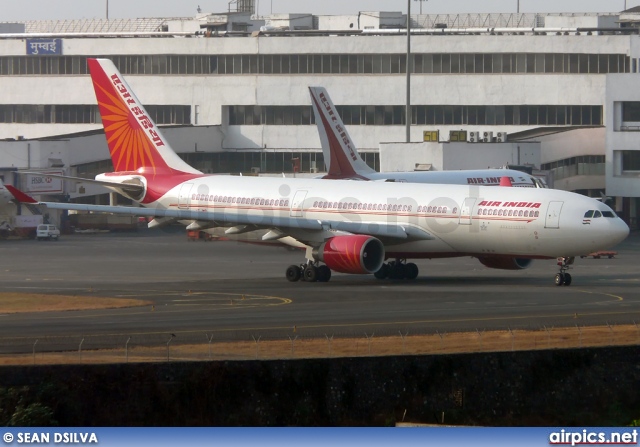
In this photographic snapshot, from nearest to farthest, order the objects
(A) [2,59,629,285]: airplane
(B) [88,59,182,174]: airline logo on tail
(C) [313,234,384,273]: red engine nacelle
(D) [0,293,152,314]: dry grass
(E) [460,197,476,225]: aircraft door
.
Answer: (D) [0,293,152,314]: dry grass
(A) [2,59,629,285]: airplane
(C) [313,234,384,273]: red engine nacelle
(E) [460,197,476,225]: aircraft door
(B) [88,59,182,174]: airline logo on tail

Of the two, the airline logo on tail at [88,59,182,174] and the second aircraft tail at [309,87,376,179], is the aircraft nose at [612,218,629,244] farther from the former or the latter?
the second aircraft tail at [309,87,376,179]

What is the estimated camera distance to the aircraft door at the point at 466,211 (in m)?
56.5

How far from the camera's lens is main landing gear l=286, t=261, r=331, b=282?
59.5 m

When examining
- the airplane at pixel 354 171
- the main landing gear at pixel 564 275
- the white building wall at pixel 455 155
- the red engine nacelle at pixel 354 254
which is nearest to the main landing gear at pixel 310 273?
the red engine nacelle at pixel 354 254

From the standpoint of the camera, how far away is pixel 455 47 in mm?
116188

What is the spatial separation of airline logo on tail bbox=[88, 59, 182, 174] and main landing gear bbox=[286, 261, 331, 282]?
13071 mm

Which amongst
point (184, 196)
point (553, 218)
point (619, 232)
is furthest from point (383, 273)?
point (619, 232)

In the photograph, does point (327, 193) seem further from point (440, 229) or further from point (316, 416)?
point (316, 416)

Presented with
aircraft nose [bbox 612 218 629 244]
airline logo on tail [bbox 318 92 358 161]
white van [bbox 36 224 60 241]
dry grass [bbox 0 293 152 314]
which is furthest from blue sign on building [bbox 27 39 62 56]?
aircraft nose [bbox 612 218 629 244]

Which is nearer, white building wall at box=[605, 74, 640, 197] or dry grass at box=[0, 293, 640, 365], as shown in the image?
dry grass at box=[0, 293, 640, 365]

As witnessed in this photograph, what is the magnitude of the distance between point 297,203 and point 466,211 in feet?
31.4

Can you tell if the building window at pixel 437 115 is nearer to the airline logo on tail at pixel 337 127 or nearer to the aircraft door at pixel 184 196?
the airline logo on tail at pixel 337 127

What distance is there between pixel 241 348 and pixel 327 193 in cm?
2512

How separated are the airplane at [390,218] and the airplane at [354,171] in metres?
18.8
